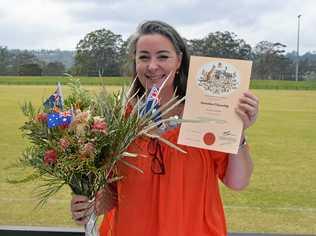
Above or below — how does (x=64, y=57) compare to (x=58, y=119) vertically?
above

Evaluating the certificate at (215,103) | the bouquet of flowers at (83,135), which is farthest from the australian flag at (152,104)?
the certificate at (215,103)

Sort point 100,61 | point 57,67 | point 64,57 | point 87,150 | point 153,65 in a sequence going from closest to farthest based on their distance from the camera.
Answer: point 87,150, point 153,65, point 64,57, point 100,61, point 57,67

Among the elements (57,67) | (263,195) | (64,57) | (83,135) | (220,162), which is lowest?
(263,195)

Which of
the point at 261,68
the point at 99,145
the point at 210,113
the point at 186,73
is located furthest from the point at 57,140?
the point at 261,68

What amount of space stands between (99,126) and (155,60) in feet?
1.12

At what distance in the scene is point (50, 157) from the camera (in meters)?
1.30

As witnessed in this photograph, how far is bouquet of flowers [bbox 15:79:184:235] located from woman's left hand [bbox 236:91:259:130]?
207 millimetres

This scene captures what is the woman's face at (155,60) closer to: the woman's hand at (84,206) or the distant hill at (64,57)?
the woman's hand at (84,206)

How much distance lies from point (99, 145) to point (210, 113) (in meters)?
0.36

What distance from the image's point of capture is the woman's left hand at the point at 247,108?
4.75 feet

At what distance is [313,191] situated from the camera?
6.40m

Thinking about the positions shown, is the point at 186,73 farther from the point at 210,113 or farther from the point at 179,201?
the point at 179,201

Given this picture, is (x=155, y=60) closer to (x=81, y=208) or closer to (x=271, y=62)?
(x=81, y=208)

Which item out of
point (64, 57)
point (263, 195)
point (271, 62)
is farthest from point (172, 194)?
point (271, 62)
